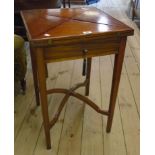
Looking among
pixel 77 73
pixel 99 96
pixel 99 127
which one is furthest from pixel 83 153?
pixel 77 73

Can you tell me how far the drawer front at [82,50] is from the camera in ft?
3.43

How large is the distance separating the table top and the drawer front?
0.06 m

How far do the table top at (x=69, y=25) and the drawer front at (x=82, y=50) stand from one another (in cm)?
6

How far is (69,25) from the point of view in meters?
1.14

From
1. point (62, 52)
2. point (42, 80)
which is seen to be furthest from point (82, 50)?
point (42, 80)

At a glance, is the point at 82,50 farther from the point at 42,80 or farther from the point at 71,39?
the point at 42,80

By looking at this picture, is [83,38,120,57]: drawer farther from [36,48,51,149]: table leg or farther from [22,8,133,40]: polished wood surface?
[36,48,51,149]: table leg

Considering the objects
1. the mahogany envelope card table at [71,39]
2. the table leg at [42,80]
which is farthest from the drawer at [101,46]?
the table leg at [42,80]

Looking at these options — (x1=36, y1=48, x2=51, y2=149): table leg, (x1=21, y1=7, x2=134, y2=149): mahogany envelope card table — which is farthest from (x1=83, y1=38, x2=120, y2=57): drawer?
(x1=36, y1=48, x2=51, y2=149): table leg

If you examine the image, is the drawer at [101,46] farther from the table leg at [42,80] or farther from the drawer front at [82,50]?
the table leg at [42,80]

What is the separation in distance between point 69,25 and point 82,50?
166mm
